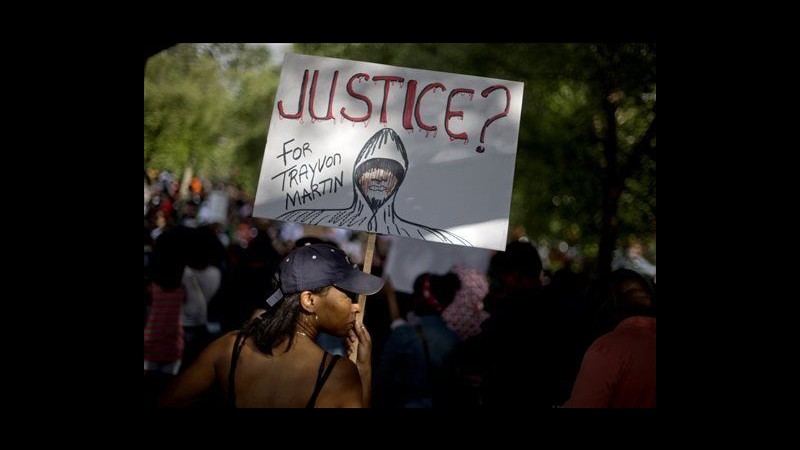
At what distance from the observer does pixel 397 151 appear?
4.09m

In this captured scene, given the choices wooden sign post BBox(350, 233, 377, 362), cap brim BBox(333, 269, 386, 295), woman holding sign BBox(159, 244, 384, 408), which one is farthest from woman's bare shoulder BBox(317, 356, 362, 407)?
wooden sign post BBox(350, 233, 377, 362)

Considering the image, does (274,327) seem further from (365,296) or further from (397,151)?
(397,151)

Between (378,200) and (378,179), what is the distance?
13cm

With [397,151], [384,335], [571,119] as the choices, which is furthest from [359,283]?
[571,119]

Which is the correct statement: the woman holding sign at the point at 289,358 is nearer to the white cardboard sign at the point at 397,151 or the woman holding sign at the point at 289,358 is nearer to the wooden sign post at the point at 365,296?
the wooden sign post at the point at 365,296

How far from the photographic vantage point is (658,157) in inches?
145

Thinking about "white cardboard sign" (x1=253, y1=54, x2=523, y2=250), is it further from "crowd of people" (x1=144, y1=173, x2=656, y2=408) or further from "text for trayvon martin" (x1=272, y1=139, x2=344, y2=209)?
"crowd of people" (x1=144, y1=173, x2=656, y2=408)

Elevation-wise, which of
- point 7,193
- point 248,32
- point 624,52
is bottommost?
point 7,193

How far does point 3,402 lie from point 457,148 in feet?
8.04

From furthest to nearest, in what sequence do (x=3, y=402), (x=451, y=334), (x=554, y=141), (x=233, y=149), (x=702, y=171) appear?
(x=233, y=149) < (x=554, y=141) < (x=451, y=334) < (x=702, y=171) < (x=3, y=402)

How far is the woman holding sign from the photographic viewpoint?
298 centimetres

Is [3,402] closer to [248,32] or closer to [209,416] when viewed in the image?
[209,416]

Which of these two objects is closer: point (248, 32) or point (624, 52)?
point (248, 32)

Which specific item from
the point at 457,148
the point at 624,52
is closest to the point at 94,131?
the point at 457,148
